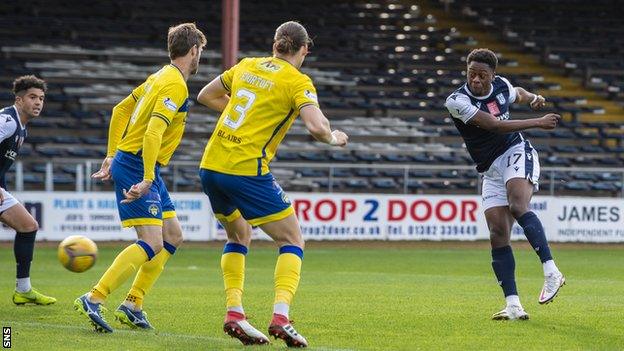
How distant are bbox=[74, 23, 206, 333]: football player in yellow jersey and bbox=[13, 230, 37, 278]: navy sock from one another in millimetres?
2394

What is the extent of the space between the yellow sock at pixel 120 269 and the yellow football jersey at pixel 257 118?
1.12 m

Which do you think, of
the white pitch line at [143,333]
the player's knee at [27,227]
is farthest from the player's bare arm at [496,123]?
the player's knee at [27,227]

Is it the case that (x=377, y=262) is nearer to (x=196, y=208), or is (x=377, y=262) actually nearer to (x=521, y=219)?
(x=196, y=208)

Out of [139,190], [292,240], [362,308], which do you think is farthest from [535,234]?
[139,190]

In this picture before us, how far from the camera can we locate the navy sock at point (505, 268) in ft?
32.1

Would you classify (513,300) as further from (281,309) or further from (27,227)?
(27,227)

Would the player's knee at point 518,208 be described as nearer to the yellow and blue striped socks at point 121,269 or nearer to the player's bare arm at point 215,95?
the player's bare arm at point 215,95

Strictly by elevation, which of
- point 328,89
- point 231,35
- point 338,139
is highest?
point 231,35

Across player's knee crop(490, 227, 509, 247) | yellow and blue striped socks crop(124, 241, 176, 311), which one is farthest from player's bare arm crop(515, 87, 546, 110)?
yellow and blue striped socks crop(124, 241, 176, 311)

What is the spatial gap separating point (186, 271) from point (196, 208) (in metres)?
6.25

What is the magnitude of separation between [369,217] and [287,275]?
15937mm

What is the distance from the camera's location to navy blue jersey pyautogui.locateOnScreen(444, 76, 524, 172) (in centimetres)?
977

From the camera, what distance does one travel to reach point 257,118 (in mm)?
7852

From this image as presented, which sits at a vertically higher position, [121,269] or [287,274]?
[287,274]
